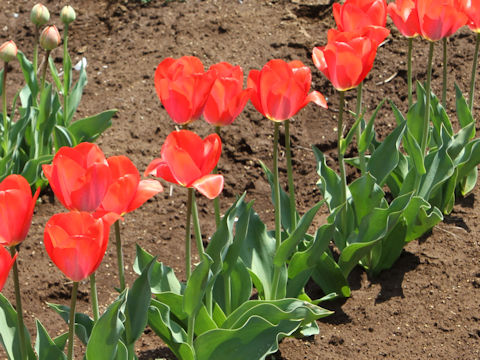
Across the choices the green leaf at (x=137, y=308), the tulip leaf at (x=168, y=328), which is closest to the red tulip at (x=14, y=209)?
the green leaf at (x=137, y=308)

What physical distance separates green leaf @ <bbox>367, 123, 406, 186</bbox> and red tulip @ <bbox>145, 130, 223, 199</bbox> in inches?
39.7

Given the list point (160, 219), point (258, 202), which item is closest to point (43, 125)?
point (160, 219)

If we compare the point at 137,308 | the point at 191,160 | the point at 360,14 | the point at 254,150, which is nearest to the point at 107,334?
the point at 137,308

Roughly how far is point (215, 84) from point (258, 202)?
139 centimetres

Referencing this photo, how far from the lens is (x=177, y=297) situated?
83.8 inches

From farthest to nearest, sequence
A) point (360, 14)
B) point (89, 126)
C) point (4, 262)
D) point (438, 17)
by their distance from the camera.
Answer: point (89, 126)
point (438, 17)
point (360, 14)
point (4, 262)

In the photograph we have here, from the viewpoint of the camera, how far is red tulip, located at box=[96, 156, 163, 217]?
63.1 inches

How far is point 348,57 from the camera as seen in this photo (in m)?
2.10

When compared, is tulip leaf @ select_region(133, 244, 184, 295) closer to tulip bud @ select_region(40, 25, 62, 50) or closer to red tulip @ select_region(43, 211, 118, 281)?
red tulip @ select_region(43, 211, 118, 281)

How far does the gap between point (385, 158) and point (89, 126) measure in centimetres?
121

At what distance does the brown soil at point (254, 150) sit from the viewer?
2.52 m

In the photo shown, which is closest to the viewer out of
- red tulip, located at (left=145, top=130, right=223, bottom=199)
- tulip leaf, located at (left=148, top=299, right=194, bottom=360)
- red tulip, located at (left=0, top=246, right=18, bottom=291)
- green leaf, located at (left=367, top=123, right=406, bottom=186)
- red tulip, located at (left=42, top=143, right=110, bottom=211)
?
red tulip, located at (left=0, top=246, right=18, bottom=291)

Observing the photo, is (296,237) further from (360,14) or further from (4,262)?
(4,262)

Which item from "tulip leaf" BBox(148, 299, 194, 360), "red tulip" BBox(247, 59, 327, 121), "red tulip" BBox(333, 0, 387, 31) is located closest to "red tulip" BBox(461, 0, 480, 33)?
"red tulip" BBox(333, 0, 387, 31)
